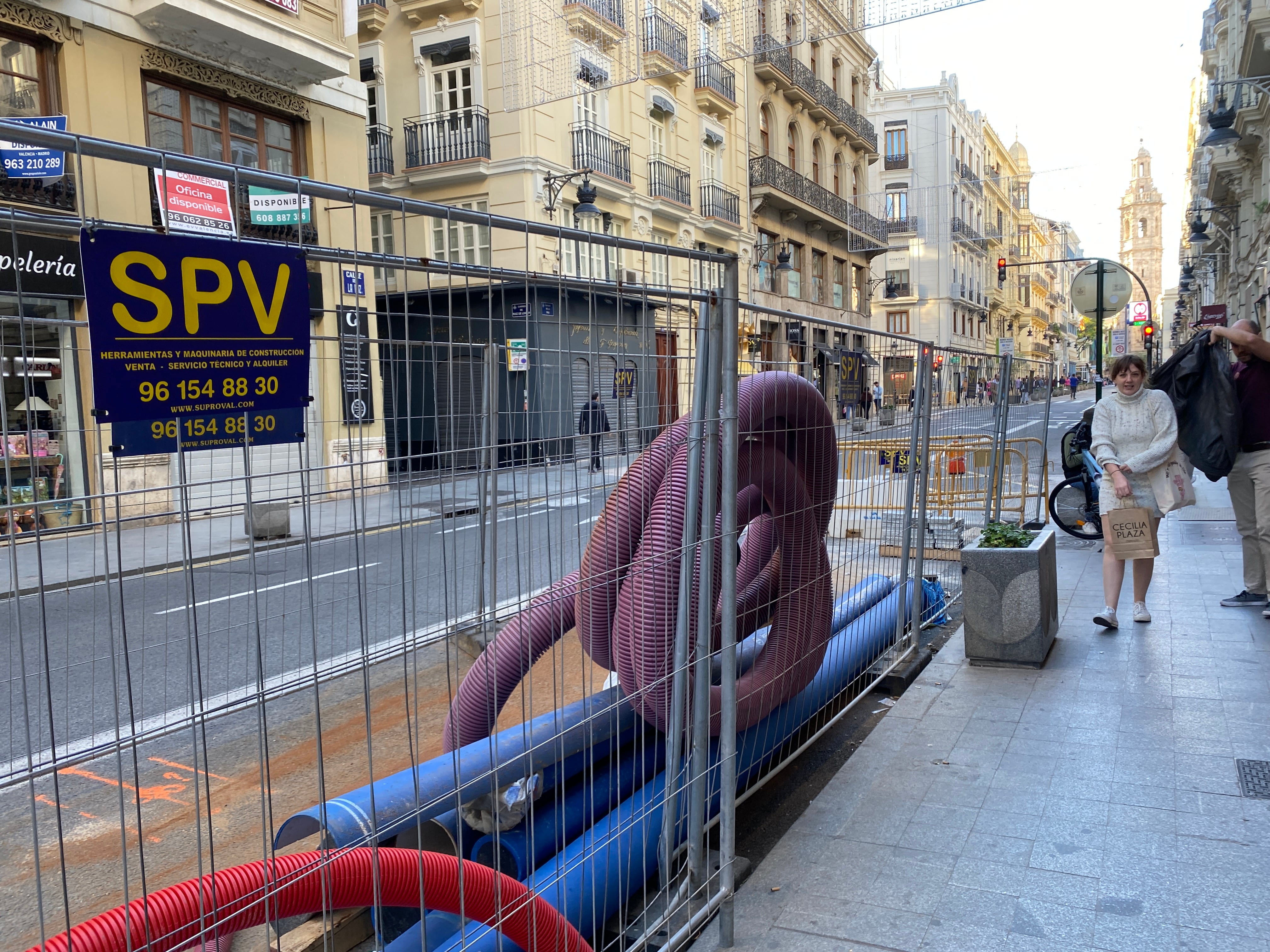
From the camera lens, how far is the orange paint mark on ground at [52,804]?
12.8ft

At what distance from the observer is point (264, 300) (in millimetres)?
1597

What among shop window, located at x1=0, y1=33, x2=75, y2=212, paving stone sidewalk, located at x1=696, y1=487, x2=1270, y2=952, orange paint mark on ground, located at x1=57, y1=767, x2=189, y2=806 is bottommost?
orange paint mark on ground, located at x1=57, y1=767, x2=189, y2=806

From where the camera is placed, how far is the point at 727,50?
65.5 ft

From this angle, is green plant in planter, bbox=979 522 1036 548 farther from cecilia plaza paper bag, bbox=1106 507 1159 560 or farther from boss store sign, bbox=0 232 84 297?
boss store sign, bbox=0 232 84 297

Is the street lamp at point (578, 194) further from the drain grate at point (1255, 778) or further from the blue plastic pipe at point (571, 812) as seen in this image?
the blue plastic pipe at point (571, 812)

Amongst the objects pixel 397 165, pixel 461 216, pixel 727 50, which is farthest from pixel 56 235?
pixel 397 165

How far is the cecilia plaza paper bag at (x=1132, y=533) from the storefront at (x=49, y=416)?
5384 millimetres

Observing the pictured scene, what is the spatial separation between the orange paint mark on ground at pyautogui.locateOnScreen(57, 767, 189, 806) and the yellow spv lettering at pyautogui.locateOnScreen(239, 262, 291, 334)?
308cm

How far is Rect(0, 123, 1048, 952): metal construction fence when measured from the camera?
6.02 ft

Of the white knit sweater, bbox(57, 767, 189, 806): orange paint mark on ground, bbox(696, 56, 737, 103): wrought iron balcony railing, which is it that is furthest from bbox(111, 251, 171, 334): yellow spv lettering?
bbox(696, 56, 737, 103): wrought iron balcony railing

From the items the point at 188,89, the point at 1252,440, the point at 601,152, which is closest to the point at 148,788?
the point at 1252,440

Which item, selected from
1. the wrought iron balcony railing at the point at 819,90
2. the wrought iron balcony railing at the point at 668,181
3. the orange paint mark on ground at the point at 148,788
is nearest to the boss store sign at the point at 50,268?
the orange paint mark on ground at the point at 148,788

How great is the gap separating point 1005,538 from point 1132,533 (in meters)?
0.89

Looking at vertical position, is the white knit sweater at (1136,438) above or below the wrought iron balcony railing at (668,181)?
below
